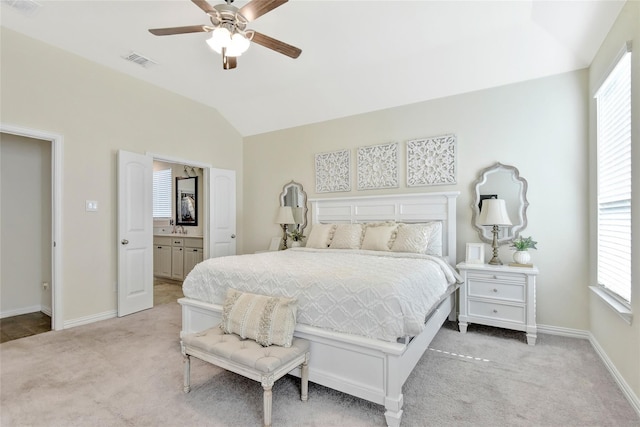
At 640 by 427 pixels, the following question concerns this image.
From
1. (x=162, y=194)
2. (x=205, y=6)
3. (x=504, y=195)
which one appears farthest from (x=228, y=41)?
(x=162, y=194)

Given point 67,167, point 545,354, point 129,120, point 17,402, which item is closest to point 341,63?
point 129,120

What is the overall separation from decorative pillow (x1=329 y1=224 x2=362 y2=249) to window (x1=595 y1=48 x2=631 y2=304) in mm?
2234

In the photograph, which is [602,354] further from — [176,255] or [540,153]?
[176,255]

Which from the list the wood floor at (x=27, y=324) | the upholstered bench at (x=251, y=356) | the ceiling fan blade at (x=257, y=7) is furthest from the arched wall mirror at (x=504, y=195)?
the wood floor at (x=27, y=324)

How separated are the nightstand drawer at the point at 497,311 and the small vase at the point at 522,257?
1.48ft

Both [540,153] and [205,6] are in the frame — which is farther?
[540,153]

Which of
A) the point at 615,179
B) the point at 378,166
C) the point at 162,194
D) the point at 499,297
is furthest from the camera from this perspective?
the point at 162,194

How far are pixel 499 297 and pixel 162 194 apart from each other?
625 centimetres

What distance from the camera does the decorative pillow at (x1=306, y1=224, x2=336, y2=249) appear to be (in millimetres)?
3946

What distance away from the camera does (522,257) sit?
120 inches

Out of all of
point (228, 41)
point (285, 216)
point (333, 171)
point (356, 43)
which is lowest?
point (285, 216)

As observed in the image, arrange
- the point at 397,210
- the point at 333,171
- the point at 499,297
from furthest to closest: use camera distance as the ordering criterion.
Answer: the point at 333,171, the point at 397,210, the point at 499,297

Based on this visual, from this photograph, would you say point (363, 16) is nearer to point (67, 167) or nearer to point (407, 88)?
point (407, 88)

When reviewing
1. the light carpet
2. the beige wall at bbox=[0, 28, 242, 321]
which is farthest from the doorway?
the light carpet
